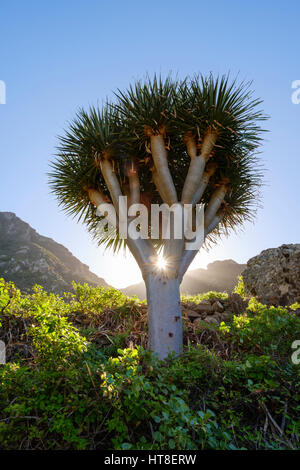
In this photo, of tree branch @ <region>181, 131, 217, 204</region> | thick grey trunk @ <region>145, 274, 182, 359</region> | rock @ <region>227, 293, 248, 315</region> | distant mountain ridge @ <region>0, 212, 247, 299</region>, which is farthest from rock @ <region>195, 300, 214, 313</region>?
distant mountain ridge @ <region>0, 212, 247, 299</region>

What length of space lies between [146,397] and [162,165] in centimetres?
359

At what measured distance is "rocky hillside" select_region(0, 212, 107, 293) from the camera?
32.7 metres

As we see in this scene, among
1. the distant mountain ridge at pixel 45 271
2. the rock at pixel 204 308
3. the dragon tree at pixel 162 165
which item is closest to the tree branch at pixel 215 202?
the dragon tree at pixel 162 165

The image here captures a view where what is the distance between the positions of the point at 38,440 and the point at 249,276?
7475mm

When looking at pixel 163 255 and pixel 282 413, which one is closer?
pixel 282 413

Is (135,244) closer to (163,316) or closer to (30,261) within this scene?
(163,316)

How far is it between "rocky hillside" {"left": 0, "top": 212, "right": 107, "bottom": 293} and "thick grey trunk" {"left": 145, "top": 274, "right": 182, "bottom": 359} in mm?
18728

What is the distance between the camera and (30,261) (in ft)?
123

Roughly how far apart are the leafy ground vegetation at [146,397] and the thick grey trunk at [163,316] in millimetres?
674

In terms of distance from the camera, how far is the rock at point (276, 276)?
280 inches

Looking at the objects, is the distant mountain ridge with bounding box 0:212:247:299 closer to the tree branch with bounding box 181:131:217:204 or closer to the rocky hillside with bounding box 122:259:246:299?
the rocky hillside with bounding box 122:259:246:299

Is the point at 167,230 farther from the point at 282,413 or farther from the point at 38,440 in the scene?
the point at 38,440
